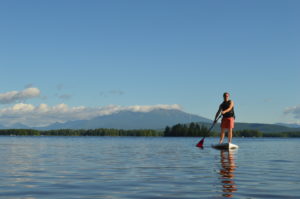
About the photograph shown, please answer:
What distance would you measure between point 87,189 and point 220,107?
65.2 ft

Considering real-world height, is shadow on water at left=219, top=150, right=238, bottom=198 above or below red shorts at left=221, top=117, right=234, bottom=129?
below

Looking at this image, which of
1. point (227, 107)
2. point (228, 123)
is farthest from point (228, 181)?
point (227, 107)

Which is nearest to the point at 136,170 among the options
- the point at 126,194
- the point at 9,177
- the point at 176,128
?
the point at 9,177

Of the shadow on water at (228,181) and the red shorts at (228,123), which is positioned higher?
the red shorts at (228,123)

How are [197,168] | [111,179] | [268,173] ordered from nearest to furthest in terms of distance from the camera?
[111,179] → [268,173] → [197,168]

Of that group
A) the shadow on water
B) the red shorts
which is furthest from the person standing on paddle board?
the shadow on water

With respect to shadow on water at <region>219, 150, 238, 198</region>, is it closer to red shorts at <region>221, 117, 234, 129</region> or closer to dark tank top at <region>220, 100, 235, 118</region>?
red shorts at <region>221, 117, 234, 129</region>

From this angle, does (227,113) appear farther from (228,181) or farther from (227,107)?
(228,181)

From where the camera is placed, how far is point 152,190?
32.1 feet

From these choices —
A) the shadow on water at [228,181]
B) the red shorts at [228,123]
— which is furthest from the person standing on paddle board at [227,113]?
the shadow on water at [228,181]

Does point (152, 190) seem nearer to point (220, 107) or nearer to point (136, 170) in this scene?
point (136, 170)

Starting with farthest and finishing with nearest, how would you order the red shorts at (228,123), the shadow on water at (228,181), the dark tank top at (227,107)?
the dark tank top at (227,107), the red shorts at (228,123), the shadow on water at (228,181)

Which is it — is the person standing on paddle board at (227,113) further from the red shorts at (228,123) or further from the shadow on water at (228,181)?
the shadow on water at (228,181)

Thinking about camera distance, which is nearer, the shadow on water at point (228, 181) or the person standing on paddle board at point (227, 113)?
the shadow on water at point (228, 181)
